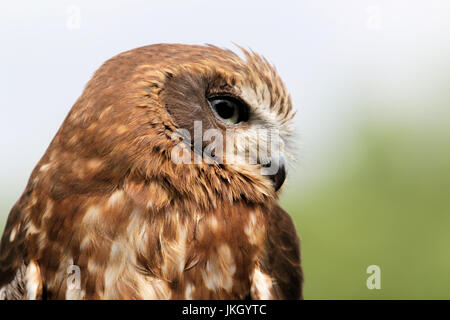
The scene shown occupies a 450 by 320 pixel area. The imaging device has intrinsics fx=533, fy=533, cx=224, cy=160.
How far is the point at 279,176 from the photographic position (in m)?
2.71

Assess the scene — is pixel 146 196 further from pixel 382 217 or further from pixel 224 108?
pixel 382 217

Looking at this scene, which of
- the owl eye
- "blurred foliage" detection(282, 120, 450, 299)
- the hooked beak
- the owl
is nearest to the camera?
the owl

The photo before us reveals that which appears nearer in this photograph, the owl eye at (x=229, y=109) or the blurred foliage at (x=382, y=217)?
the owl eye at (x=229, y=109)

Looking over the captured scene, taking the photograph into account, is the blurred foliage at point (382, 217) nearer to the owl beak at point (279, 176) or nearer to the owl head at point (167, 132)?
the owl beak at point (279, 176)

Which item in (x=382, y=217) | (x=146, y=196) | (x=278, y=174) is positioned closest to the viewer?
(x=146, y=196)

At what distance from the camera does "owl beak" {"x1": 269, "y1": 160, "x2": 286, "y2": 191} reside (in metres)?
2.69

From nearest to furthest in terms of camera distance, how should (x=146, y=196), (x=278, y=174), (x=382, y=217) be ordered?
(x=146, y=196) → (x=278, y=174) → (x=382, y=217)

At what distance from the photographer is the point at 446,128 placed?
8.52 meters

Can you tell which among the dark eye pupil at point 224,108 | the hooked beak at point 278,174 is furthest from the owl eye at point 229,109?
the hooked beak at point 278,174

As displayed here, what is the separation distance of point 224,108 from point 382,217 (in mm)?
5398

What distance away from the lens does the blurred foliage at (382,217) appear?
622 centimetres

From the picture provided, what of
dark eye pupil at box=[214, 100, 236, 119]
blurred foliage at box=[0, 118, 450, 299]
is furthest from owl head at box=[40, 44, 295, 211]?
blurred foliage at box=[0, 118, 450, 299]

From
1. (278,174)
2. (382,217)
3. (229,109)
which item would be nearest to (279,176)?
(278,174)

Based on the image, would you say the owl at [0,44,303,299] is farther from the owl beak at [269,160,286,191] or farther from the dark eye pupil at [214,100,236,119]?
the owl beak at [269,160,286,191]
